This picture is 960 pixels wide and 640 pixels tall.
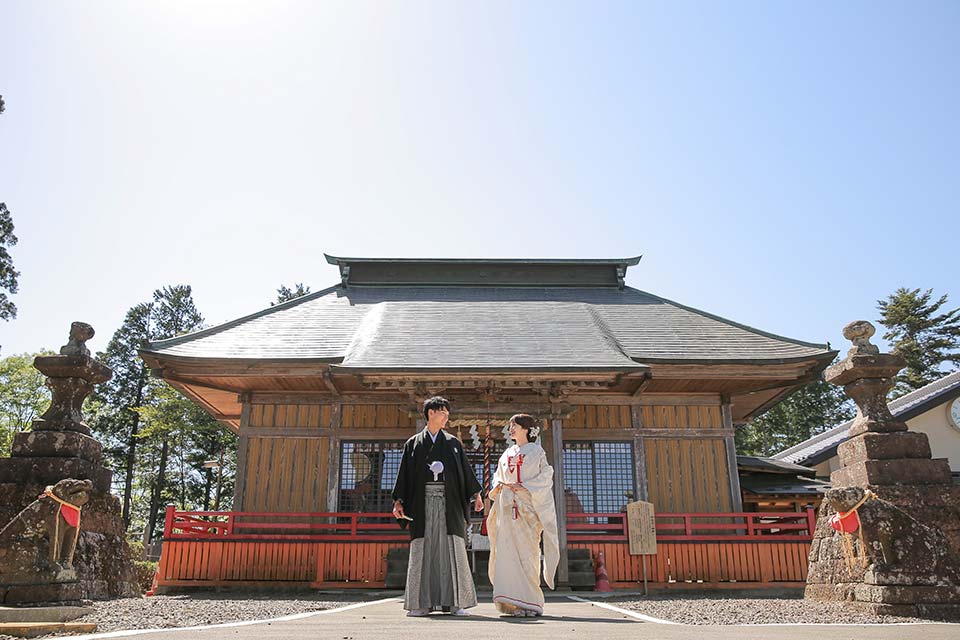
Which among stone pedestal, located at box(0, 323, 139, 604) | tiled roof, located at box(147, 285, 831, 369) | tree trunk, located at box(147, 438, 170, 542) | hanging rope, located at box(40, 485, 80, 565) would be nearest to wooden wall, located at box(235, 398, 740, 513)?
tiled roof, located at box(147, 285, 831, 369)

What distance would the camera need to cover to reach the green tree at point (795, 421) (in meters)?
37.6

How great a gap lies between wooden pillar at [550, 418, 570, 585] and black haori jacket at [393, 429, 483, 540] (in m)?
4.86

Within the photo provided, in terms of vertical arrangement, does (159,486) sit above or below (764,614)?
above

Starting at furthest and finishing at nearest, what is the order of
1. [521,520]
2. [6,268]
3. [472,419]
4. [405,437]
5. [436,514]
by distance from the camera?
[6,268] < [405,437] < [472,419] < [521,520] < [436,514]

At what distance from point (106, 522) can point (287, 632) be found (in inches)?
193

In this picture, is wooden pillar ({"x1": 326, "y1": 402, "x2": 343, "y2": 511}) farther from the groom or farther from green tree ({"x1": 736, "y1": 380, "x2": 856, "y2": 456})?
green tree ({"x1": 736, "y1": 380, "x2": 856, "y2": 456})

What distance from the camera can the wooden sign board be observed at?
34.3ft

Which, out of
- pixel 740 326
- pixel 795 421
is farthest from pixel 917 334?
pixel 740 326

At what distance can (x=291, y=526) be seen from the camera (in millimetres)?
11016

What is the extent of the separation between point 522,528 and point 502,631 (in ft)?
5.71

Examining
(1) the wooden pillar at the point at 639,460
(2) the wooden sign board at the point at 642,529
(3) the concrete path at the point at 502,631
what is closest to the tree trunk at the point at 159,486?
(1) the wooden pillar at the point at 639,460

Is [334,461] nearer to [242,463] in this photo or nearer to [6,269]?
[242,463]

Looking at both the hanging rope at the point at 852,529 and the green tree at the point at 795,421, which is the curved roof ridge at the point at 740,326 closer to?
the hanging rope at the point at 852,529

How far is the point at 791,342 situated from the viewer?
13.2 metres
